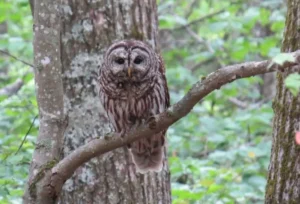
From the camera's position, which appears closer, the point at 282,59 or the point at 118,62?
the point at 282,59

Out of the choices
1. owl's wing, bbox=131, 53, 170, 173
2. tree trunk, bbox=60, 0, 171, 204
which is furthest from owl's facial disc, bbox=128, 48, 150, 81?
owl's wing, bbox=131, 53, 170, 173

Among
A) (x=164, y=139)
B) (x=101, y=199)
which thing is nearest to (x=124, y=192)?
(x=101, y=199)

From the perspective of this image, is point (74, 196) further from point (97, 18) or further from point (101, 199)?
point (97, 18)

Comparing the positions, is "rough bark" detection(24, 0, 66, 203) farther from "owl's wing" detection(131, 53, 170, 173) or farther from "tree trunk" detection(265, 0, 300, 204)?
"tree trunk" detection(265, 0, 300, 204)

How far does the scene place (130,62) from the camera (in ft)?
11.6

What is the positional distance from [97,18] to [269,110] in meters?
2.41

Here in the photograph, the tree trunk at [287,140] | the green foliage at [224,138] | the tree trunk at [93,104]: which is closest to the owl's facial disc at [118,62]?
the tree trunk at [93,104]

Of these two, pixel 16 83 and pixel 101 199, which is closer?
pixel 101 199

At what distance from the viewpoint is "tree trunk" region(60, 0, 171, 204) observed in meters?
3.90

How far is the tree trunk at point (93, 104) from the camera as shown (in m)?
3.90

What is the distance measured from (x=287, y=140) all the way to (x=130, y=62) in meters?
1.04

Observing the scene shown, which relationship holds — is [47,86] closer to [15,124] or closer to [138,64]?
[138,64]

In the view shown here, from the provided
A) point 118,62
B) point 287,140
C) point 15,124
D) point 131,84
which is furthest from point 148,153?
point 15,124

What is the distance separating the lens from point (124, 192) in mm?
3891
